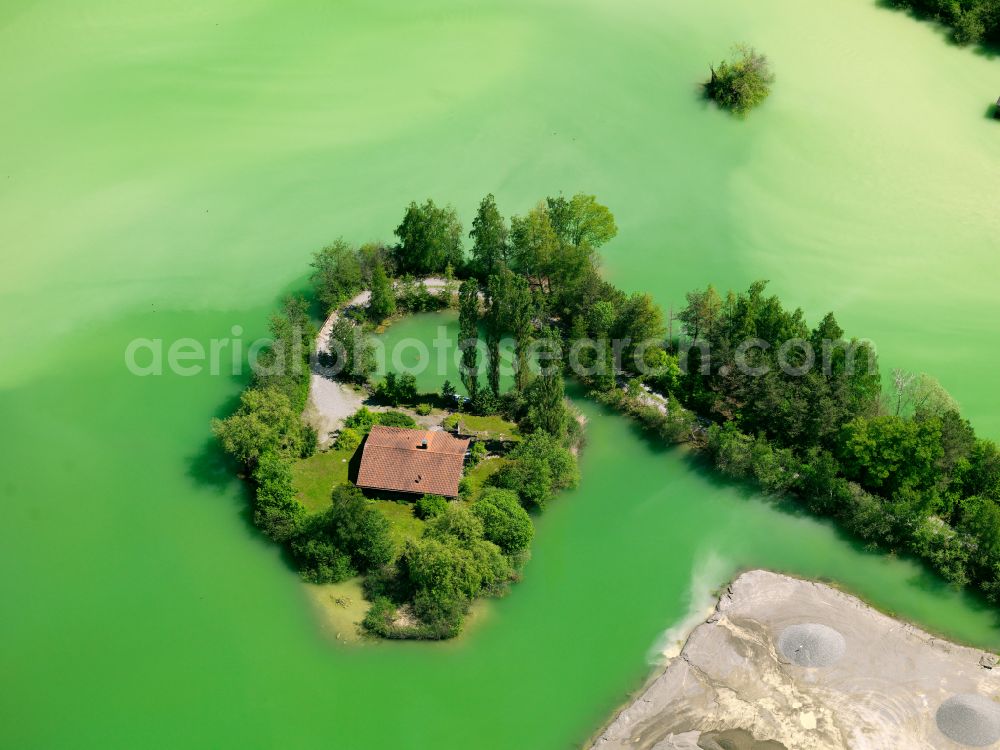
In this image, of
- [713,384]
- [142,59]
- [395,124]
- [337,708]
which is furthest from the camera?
[142,59]

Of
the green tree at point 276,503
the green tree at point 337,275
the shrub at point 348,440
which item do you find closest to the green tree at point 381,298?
the green tree at point 337,275

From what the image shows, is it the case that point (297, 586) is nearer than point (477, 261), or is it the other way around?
point (297, 586)

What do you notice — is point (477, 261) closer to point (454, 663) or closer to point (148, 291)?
point (148, 291)

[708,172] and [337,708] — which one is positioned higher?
[708,172]

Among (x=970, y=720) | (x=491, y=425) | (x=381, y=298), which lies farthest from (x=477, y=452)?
(x=970, y=720)

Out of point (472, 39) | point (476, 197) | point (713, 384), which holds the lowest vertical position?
point (713, 384)

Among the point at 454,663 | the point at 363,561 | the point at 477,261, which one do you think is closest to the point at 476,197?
the point at 477,261

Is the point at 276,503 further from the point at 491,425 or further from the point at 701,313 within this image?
the point at 701,313

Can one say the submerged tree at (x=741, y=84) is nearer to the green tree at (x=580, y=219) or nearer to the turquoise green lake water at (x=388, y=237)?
the turquoise green lake water at (x=388, y=237)
